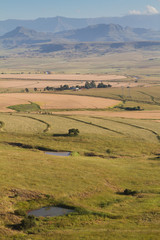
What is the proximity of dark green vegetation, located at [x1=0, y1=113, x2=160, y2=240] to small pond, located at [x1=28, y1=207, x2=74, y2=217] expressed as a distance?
682 millimetres

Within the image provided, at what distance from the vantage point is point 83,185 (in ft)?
144

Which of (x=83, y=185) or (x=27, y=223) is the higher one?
(x=83, y=185)

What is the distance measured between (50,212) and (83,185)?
779cm

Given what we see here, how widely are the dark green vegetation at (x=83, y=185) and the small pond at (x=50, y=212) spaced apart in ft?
2.24

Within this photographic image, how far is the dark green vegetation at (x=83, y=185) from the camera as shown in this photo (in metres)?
32.7

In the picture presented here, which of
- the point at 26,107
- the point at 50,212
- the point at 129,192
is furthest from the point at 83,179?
the point at 26,107

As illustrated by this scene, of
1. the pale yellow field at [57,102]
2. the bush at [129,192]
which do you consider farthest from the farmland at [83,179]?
the pale yellow field at [57,102]

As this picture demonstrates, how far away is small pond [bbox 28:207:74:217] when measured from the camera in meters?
36.6

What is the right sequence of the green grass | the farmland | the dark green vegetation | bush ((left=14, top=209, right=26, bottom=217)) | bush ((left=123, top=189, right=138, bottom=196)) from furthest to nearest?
the green grass
bush ((left=123, top=189, right=138, bottom=196))
bush ((left=14, top=209, right=26, bottom=217))
the farmland
the dark green vegetation

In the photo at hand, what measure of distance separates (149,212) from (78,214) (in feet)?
24.1

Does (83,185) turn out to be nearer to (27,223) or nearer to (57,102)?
(27,223)

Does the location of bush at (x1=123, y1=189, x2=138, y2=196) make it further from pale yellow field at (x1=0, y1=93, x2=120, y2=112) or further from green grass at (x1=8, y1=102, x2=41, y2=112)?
green grass at (x1=8, y1=102, x2=41, y2=112)

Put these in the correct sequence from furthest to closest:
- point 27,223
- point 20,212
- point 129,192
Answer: point 129,192
point 20,212
point 27,223

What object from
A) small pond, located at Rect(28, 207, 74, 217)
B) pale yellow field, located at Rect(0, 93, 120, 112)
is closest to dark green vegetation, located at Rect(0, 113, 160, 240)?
small pond, located at Rect(28, 207, 74, 217)
